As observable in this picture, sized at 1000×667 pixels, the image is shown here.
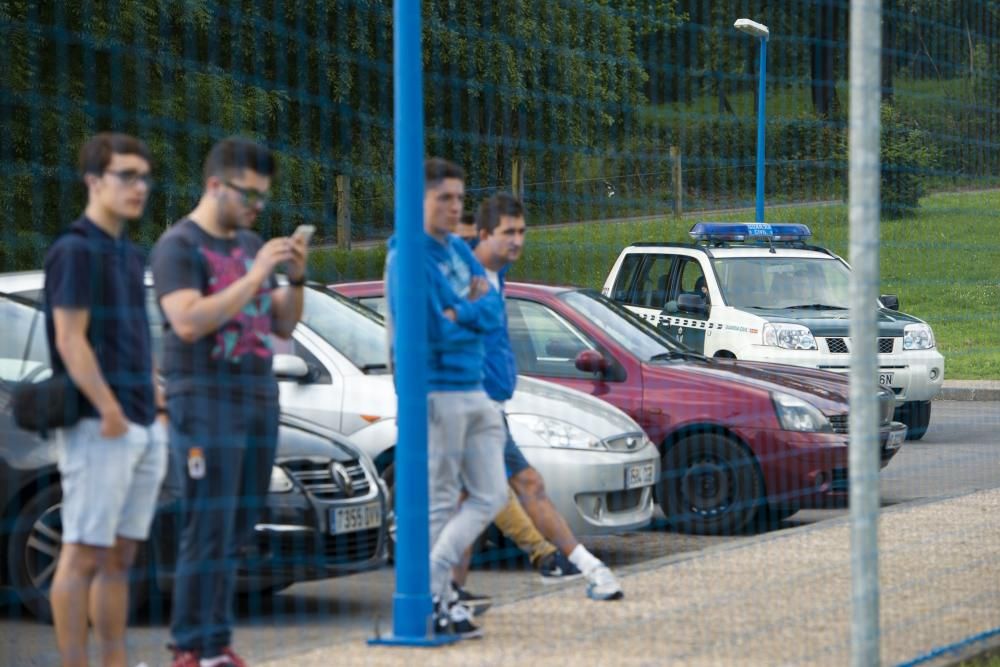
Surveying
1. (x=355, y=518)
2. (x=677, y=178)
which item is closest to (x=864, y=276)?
(x=355, y=518)

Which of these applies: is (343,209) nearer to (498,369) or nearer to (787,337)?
(787,337)

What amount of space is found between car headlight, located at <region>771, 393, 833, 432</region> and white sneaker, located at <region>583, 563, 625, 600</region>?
8.97ft

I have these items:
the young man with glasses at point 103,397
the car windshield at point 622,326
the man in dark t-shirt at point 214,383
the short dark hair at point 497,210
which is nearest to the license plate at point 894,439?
the car windshield at point 622,326

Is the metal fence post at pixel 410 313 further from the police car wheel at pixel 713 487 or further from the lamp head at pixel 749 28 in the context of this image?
the lamp head at pixel 749 28

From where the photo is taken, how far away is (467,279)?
6.29m

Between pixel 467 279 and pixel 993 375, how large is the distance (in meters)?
15.4

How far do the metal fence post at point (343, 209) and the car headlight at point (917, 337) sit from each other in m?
5.19

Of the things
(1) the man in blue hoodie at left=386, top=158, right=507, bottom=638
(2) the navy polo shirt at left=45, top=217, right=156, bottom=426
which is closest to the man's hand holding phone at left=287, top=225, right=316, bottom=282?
(2) the navy polo shirt at left=45, top=217, right=156, bottom=426

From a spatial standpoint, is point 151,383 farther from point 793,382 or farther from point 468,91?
point 793,382

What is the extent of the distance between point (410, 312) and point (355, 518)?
53.8 inches

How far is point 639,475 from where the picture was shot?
8336mm

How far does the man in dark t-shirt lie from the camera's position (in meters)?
5.29

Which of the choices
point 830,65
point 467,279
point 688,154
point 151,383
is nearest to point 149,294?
point 467,279

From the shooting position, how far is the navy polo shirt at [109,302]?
193 inches
